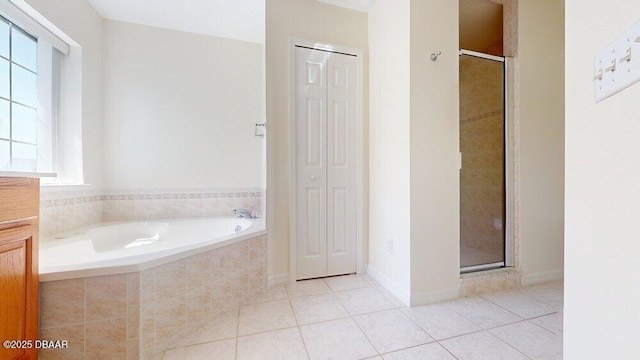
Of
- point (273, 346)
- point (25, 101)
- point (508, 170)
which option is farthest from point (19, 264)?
point (508, 170)

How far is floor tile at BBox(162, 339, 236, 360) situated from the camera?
4.17 feet

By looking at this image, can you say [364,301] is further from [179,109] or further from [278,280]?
[179,109]

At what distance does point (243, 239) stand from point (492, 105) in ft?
8.37

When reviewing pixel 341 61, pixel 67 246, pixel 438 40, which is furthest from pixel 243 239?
pixel 438 40

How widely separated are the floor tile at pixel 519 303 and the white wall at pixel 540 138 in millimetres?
272

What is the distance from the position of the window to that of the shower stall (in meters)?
3.36

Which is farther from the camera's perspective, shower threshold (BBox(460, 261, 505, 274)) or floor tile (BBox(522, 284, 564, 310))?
shower threshold (BBox(460, 261, 505, 274))

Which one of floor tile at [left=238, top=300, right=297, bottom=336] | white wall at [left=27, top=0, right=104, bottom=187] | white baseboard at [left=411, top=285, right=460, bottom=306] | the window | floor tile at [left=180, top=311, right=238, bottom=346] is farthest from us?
white wall at [left=27, top=0, right=104, bottom=187]

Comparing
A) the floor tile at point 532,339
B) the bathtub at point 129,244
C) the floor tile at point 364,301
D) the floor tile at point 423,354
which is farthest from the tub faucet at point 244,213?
the floor tile at point 532,339

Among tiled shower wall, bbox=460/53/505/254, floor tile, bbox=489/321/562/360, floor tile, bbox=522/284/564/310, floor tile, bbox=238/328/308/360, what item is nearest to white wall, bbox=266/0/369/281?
floor tile, bbox=238/328/308/360

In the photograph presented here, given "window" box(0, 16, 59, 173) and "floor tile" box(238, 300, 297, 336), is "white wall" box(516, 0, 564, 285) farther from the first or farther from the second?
"window" box(0, 16, 59, 173)
